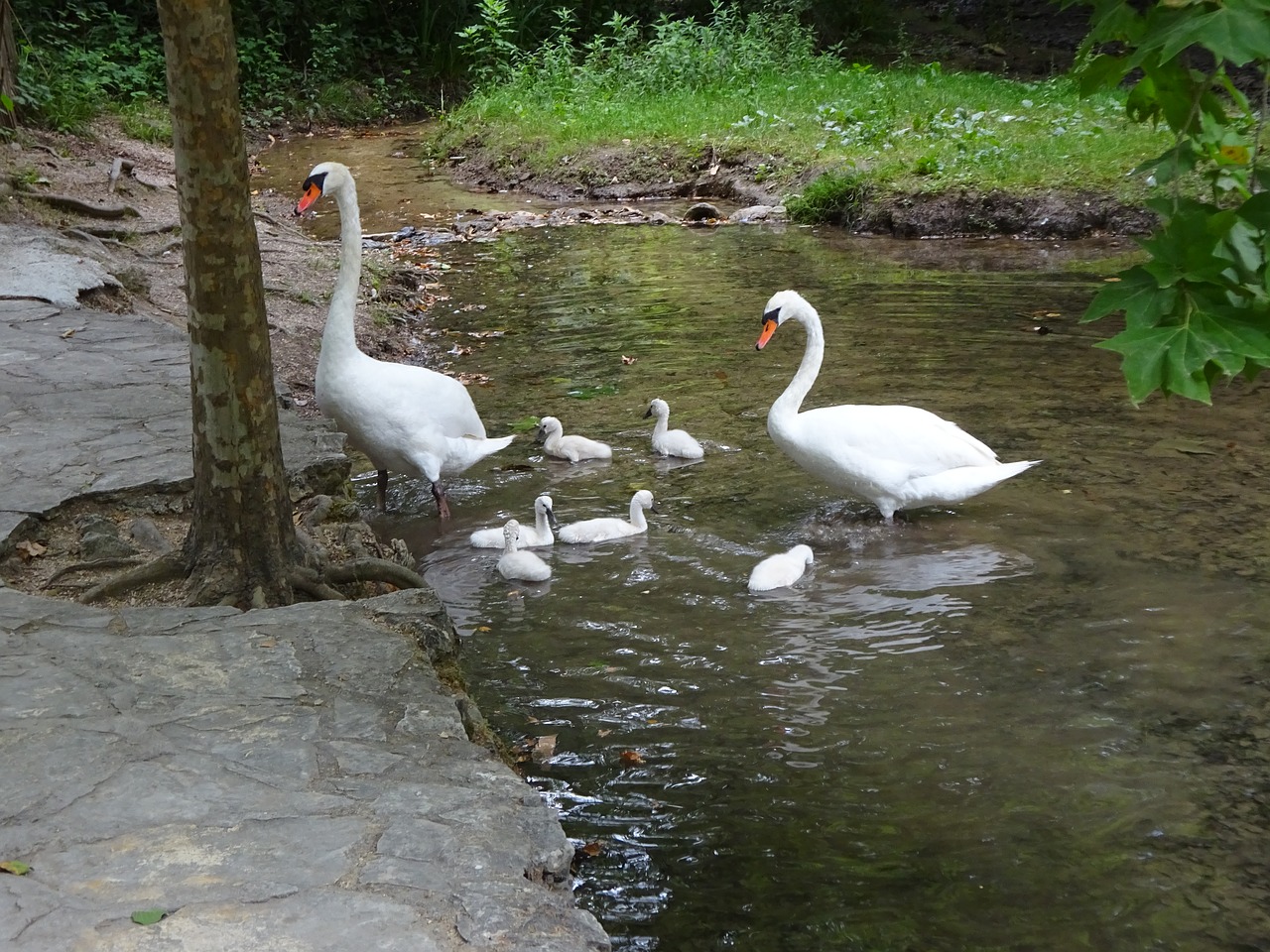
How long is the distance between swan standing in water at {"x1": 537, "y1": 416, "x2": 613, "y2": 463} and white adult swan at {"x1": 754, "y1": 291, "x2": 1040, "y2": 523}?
1.30 m

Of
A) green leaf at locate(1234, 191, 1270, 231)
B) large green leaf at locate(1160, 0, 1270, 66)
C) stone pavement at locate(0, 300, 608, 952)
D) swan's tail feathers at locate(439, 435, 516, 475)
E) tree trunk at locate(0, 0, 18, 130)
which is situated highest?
large green leaf at locate(1160, 0, 1270, 66)

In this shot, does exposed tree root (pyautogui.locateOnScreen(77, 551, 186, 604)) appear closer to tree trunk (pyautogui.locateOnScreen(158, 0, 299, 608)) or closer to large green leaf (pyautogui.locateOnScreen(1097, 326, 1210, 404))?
tree trunk (pyautogui.locateOnScreen(158, 0, 299, 608))

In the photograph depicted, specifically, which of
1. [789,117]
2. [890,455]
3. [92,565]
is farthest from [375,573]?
[789,117]

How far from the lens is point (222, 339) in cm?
424

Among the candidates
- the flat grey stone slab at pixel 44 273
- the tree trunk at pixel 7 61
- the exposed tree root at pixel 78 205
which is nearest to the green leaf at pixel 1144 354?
the flat grey stone slab at pixel 44 273

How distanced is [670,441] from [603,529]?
1.26 m

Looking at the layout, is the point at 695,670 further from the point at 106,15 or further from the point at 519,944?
the point at 106,15

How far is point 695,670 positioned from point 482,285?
26.1ft

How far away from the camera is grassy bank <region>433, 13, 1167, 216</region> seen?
1418cm

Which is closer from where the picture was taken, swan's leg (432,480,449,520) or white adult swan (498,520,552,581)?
white adult swan (498,520,552,581)

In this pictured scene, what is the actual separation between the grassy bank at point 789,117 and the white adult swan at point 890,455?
21.4 ft

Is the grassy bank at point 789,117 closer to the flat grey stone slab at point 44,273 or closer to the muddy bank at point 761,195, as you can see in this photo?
the muddy bank at point 761,195

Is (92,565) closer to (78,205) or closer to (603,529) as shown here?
(603,529)

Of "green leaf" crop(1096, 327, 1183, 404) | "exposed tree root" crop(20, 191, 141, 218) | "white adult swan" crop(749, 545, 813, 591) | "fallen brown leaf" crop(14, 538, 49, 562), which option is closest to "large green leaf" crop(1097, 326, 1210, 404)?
"green leaf" crop(1096, 327, 1183, 404)
